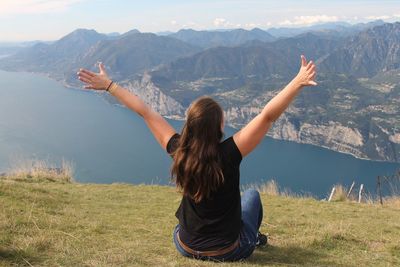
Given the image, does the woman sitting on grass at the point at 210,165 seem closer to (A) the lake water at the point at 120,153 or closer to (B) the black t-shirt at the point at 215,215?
(B) the black t-shirt at the point at 215,215

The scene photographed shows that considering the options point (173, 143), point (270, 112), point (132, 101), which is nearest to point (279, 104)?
point (270, 112)

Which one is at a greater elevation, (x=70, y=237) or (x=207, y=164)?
(x=207, y=164)

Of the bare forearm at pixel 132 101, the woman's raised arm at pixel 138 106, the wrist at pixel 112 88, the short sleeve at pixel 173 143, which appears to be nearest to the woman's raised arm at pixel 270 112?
the short sleeve at pixel 173 143

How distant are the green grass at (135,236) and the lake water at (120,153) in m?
75.8

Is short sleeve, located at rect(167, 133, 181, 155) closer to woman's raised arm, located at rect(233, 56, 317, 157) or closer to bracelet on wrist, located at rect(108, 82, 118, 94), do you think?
woman's raised arm, located at rect(233, 56, 317, 157)

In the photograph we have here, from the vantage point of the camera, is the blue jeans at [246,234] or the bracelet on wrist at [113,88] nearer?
the blue jeans at [246,234]

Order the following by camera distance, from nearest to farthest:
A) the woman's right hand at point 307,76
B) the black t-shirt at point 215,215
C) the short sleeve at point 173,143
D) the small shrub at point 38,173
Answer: the woman's right hand at point 307,76 → the black t-shirt at point 215,215 → the short sleeve at point 173,143 → the small shrub at point 38,173

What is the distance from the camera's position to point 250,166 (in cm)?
12581

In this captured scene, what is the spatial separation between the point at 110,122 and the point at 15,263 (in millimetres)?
169683

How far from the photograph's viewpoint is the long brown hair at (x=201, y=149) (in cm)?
360

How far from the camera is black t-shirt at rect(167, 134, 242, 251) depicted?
386 centimetres

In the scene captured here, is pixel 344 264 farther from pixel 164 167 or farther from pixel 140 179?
pixel 164 167

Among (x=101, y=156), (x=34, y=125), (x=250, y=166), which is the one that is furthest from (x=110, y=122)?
(x=250, y=166)

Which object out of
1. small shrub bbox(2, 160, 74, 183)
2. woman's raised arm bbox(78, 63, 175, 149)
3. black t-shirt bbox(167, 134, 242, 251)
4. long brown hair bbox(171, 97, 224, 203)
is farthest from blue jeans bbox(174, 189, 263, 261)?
small shrub bbox(2, 160, 74, 183)
